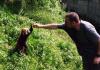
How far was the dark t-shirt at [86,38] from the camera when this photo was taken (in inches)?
292

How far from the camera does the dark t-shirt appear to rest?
741 cm

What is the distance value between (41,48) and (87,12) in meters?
9.22

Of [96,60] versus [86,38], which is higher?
[86,38]

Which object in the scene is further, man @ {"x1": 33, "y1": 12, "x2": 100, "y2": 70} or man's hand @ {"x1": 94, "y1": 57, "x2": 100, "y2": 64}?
man's hand @ {"x1": 94, "y1": 57, "x2": 100, "y2": 64}

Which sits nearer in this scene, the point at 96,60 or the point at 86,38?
the point at 86,38

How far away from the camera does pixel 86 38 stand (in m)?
7.48

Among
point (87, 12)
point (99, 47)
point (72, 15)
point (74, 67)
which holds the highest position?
point (72, 15)

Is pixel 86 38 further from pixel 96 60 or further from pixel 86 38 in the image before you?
pixel 96 60

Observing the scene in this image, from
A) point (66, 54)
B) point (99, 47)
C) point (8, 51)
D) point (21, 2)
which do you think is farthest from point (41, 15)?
point (99, 47)

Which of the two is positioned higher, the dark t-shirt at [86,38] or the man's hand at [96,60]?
the dark t-shirt at [86,38]

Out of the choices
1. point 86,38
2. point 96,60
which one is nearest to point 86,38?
point 86,38

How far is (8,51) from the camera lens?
9.88m

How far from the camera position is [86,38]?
7.48 meters

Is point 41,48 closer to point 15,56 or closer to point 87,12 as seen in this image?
point 15,56
